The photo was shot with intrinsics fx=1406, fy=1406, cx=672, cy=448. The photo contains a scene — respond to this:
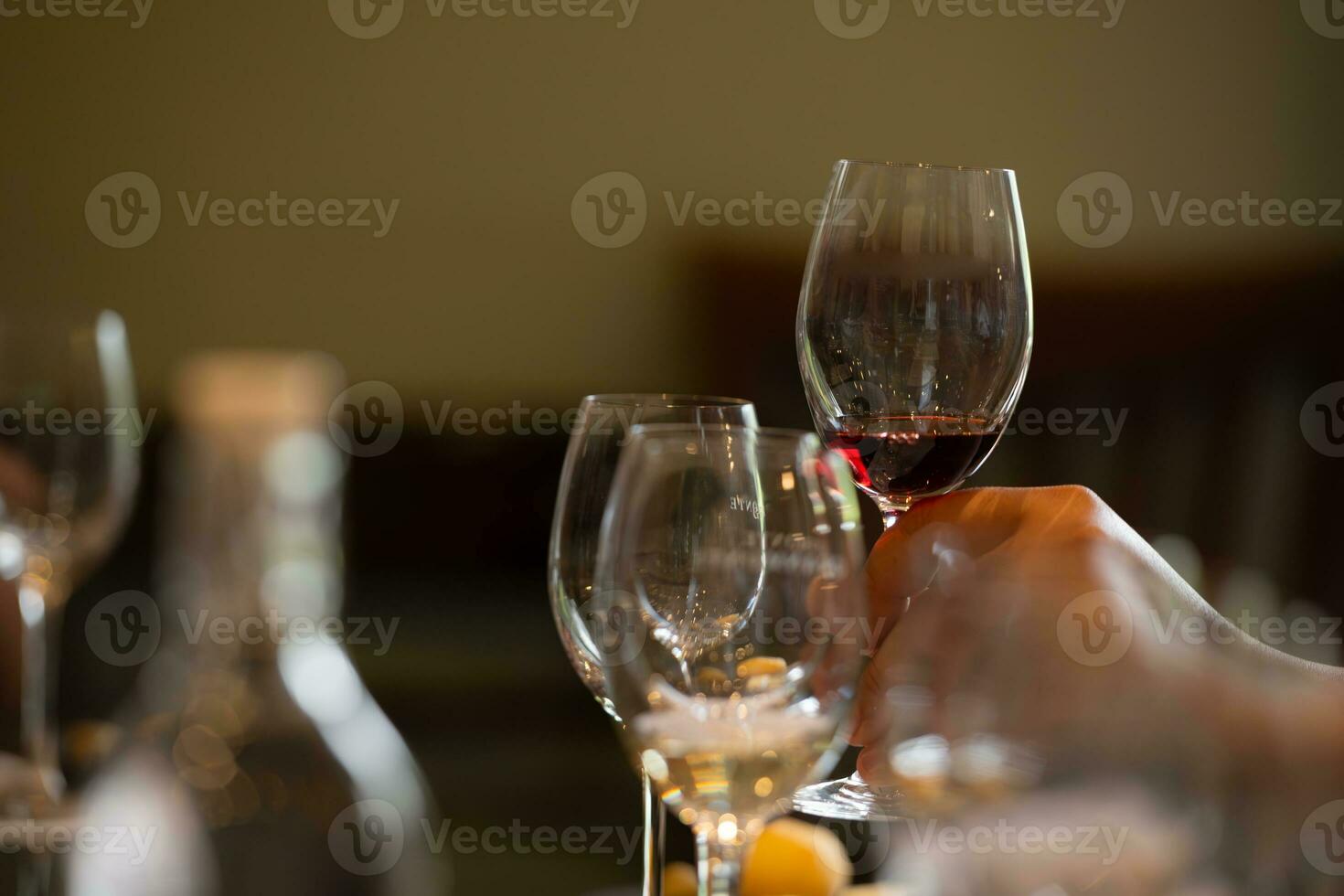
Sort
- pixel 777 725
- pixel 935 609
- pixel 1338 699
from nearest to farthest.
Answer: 1. pixel 777 725
2. pixel 935 609
3. pixel 1338 699

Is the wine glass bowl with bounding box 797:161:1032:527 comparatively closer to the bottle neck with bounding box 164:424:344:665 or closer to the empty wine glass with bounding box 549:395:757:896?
the empty wine glass with bounding box 549:395:757:896

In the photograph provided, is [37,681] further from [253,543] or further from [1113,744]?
[1113,744]

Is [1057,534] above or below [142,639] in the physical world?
above

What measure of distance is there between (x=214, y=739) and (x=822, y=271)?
1.28 ft

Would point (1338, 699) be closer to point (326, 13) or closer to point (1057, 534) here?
point (1057, 534)

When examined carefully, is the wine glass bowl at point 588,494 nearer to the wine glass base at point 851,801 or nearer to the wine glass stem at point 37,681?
the wine glass base at point 851,801

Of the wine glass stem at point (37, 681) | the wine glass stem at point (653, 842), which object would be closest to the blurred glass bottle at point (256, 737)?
the wine glass stem at point (653, 842)

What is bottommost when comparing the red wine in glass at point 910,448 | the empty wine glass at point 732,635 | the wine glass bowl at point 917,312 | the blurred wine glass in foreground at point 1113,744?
the blurred wine glass in foreground at point 1113,744

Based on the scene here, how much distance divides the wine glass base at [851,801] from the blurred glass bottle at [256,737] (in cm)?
18

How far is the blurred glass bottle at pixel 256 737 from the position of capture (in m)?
0.45

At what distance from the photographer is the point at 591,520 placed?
0.59 metres

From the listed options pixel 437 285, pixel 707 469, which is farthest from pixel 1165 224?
pixel 707 469

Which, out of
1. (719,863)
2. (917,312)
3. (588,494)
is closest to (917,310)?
(917,312)

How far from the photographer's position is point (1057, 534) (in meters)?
0.74
